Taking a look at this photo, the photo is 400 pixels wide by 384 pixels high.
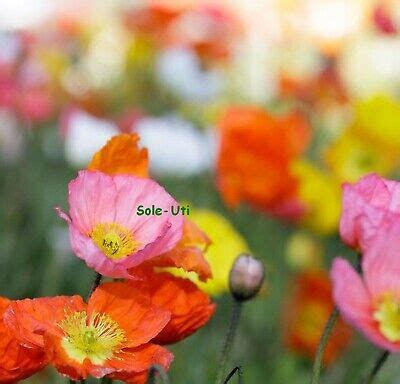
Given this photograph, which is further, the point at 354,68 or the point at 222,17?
the point at 354,68

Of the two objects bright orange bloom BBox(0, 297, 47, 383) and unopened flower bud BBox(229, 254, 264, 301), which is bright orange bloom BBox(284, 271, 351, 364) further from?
bright orange bloom BBox(0, 297, 47, 383)

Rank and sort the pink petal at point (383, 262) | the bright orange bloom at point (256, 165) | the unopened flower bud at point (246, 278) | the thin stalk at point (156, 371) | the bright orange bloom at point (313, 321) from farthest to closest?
the bright orange bloom at point (313, 321) → the bright orange bloom at point (256, 165) → the unopened flower bud at point (246, 278) → the pink petal at point (383, 262) → the thin stalk at point (156, 371)

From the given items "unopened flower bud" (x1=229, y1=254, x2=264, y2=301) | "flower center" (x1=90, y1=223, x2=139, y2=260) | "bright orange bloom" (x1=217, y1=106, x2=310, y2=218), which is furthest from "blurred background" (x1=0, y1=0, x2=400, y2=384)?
"flower center" (x1=90, y1=223, x2=139, y2=260)

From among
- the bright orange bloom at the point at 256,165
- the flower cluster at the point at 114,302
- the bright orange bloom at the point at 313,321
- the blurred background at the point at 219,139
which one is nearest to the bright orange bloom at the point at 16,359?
the flower cluster at the point at 114,302

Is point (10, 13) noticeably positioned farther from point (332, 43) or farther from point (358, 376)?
point (358, 376)

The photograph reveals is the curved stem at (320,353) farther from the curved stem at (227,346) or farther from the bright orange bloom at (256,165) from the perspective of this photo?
the bright orange bloom at (256,165)

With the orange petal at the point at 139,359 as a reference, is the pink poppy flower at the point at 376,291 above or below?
above

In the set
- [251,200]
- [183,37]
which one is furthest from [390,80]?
[251,200]
